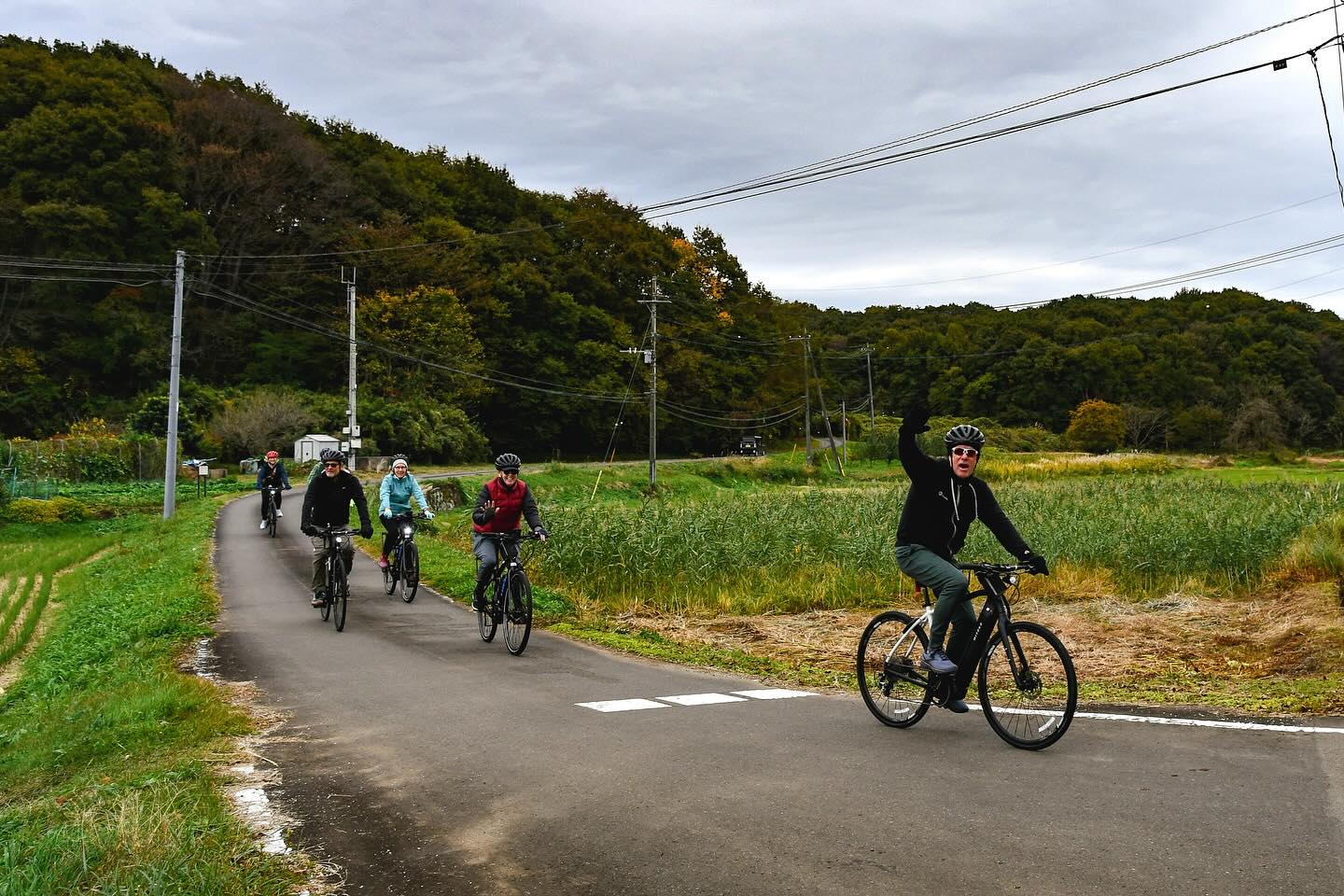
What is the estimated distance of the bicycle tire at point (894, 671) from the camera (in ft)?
22.8

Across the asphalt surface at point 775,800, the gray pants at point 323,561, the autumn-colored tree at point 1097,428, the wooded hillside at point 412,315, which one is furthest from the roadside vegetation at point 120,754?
the autumn-colored tree at point 1097,428

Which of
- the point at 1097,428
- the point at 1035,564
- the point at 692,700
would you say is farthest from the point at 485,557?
the point at 1097,428

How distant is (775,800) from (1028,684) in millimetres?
1889

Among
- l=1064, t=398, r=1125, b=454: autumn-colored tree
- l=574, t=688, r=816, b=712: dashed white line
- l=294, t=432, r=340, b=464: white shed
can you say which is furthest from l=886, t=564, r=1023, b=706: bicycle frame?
l=1064, t=398, r=1125, b=454: autumn-colored tree

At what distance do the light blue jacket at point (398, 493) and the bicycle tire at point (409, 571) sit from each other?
54 centimetres

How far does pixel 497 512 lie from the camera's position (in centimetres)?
1133

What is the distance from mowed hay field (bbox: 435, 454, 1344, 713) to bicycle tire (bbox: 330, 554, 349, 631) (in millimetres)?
2916

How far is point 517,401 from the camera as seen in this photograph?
65625mm

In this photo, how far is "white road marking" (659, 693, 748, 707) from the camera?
8.06 metres

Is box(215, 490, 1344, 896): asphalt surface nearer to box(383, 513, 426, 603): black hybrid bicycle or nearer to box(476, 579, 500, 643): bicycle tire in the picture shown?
box(476, 579, 500, 643): bicycle tire

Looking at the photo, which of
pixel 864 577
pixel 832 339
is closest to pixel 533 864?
pixel 864 577

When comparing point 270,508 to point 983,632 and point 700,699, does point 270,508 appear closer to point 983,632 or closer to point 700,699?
point 700,699

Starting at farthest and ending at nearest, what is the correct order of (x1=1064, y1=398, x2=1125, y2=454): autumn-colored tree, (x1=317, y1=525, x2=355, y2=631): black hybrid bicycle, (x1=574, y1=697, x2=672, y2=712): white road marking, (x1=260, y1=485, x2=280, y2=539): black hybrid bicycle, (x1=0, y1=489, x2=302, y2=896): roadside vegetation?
1. (x1=1064, y1=398, x2=1125, y2=454): autumn-colored tree
2. (x1=260, y1=485, x2=280, y2=539): black hybrid bicycle
3. (x1=317, y1=525, x2=355, y2=631): black hybrid bicycle
4. (x1=574, y1=697, x2=672, y2=712): white road marking
5. (x1=0, y1=489, x2=302, y2=896): roadside vegetation

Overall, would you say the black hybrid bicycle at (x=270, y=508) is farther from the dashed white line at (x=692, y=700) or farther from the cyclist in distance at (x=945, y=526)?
the cyclist in distance at (x=945, y=526)
